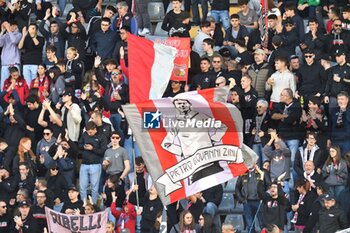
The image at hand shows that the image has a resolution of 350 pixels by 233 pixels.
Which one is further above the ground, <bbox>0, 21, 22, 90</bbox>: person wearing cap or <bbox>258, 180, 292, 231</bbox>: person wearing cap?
<bbox>0, 21, 22, 90</bbox>: person wearing cap

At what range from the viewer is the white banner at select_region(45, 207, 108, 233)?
28797 millimetres

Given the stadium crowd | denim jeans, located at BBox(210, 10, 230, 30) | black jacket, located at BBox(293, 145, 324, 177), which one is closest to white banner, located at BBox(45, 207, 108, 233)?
the stadium crowd

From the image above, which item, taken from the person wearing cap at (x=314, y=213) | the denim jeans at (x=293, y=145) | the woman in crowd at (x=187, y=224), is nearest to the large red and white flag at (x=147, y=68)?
the woman in crowd at (x=187, y=224)

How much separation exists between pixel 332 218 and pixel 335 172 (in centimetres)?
128

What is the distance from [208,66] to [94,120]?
246 cm

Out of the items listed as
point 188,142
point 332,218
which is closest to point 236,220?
point 332,218

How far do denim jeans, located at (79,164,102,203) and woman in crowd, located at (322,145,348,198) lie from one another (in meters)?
4.38

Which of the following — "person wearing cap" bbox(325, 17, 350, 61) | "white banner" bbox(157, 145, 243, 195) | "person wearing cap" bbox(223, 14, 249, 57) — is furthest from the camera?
"person wearing cap" bbox(223, 14, 249, 57)

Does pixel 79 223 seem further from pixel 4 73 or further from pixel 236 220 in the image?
pixel 4 73

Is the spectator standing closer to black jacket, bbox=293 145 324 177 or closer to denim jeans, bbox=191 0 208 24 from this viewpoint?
denim jeans, bbox=191 0 208 24

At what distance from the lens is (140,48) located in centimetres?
2673

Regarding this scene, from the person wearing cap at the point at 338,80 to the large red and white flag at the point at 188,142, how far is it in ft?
22.2

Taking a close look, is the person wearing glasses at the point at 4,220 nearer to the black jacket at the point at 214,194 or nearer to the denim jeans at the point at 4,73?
the black jacket at the point at 214,194

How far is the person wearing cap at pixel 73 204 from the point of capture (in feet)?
98.9
